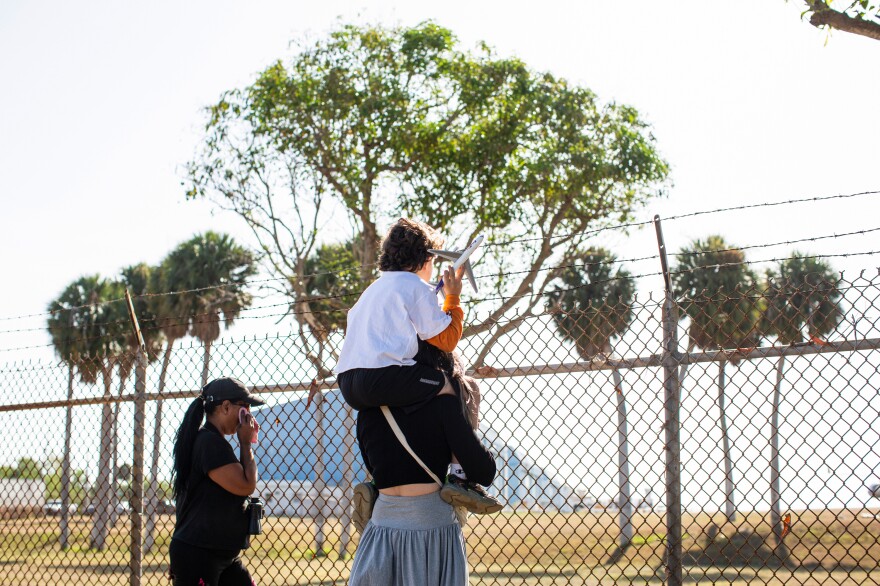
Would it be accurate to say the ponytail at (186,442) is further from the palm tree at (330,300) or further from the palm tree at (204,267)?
the palm tree at (204,267)

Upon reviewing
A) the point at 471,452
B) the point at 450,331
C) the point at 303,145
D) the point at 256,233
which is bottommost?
the point at 471,452

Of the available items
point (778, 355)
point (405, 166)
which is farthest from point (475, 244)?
point (405, 166)

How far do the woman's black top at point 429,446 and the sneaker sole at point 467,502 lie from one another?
3.0 inches

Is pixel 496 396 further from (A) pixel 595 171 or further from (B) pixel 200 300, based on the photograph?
(B) pixel 200 300

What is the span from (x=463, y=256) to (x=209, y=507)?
190cm

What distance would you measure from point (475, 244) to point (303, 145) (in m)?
17.6

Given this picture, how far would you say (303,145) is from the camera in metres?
20.3

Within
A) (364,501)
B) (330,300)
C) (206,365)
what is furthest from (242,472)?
(330,300)

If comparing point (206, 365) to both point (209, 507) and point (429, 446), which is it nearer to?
point (209, 507)

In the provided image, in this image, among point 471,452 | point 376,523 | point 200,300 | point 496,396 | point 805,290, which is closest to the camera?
point 471,452

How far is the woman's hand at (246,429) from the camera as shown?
4328 millimetres

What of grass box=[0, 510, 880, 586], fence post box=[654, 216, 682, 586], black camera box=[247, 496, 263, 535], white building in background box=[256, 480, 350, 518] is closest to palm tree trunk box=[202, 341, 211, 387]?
white building in background box=[256, 480, 350, 518]

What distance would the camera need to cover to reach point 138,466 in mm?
5434

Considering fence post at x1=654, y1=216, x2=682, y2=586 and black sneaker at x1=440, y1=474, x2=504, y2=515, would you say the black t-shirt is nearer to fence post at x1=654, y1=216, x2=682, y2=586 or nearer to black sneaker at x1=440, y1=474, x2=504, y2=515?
black sneaker at x1=440, y1=474, x2=504, y2=515
